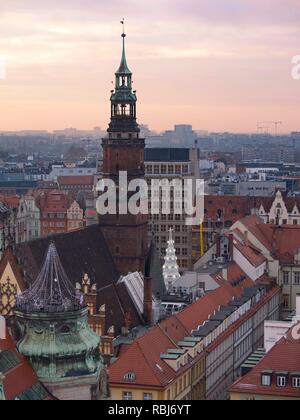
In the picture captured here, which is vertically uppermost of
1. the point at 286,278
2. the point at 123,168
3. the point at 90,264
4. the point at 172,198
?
the point at 123,168

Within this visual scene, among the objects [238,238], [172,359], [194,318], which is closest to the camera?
[172,359]

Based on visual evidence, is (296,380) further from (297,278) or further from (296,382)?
(297,278)

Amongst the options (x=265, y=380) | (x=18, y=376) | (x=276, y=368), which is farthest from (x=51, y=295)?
(x=276, y=368)

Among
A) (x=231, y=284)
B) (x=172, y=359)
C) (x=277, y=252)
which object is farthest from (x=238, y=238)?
(x=172, y=359)

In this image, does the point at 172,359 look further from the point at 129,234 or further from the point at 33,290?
the point at 129,234

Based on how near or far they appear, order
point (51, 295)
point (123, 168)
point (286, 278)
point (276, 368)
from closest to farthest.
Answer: point (276, 368) < point (51, 295) < point (123, 168) < point (286, 278)

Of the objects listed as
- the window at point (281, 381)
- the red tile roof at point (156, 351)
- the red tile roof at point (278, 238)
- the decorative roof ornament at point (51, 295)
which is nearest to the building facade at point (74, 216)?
the red tile roof at point (278, 238)
